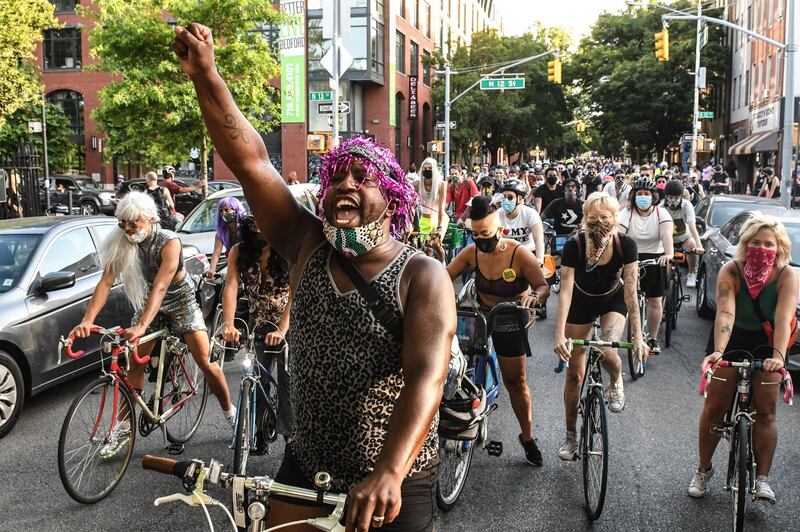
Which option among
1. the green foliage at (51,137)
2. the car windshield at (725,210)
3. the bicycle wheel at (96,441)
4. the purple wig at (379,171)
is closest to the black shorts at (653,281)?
the car windshield at (725,210)

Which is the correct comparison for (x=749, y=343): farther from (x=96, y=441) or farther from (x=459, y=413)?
(x=96, y=441)

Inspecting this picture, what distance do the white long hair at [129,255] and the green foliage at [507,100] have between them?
47.8 meters

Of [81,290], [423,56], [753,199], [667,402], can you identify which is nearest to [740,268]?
[667,402]

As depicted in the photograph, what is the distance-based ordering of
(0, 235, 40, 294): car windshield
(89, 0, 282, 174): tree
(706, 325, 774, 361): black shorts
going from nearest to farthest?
1. (706, 325, 774, 361): black shorts
2. (0, 235, 40, 294): car windshield
3. (89, 0, 282, 174): tree

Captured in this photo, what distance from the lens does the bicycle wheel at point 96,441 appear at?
4.99 m

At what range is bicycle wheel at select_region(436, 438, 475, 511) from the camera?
16.5ft

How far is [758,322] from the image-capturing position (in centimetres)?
500

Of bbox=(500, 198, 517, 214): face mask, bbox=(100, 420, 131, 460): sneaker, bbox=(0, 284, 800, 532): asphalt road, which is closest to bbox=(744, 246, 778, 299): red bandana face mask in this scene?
bbox=(0, 284, 800, 532): asphalt road

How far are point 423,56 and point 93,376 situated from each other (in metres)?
49.3

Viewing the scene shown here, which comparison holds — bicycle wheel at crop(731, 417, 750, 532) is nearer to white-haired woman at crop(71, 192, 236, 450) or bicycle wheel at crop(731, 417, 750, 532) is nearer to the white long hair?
white-haired woman at crop(71, 192, 236, 450)

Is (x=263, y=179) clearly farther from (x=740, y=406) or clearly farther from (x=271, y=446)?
(x=271, y=446)

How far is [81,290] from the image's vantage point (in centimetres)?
756

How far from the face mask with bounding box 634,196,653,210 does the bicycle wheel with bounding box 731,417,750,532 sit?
487 cm

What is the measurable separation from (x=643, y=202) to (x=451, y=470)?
205 inches
